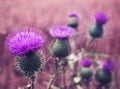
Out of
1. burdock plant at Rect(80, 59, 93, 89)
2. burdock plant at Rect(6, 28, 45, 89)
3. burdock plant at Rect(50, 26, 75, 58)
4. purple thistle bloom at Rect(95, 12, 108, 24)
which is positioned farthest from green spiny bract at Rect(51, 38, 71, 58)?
purple thistle bloom at Rect(95, 12, 108, 24)

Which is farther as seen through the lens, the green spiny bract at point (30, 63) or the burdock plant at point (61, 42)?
the burdock plant at point (61, 42)

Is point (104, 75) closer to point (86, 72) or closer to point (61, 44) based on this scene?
point (86, 72)

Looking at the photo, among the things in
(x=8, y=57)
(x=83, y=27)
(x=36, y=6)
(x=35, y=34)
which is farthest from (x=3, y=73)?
(x=36, y=6)

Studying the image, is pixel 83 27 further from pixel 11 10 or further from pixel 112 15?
pixel 11 10

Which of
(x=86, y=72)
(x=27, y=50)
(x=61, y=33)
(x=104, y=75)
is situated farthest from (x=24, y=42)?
(x=104, y=75)

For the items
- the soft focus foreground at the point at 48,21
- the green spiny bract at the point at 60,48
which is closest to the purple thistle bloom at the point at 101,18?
the soft focus foreground at the point at 48,21

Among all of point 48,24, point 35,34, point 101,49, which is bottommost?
point 101,49

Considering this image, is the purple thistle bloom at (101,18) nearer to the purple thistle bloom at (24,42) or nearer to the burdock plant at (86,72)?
the burdock plant at (86,72)
